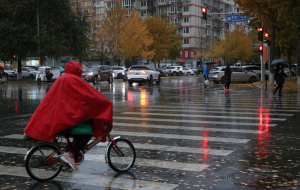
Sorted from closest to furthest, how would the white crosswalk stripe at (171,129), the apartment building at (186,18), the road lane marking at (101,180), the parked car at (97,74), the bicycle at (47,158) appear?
the road lane marking at (101,180)
the bicycle at (47,158)
the white crosswalk stripe at (171,129)
the parked car at (97,74)
the apartment building at (186,18)

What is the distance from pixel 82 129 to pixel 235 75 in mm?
36383

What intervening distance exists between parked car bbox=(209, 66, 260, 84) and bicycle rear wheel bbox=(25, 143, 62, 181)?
34702mm

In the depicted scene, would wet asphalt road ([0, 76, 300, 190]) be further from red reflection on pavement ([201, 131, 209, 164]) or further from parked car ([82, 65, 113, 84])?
parked car ([82, 65, 113, 84])

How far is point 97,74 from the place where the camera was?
42906 millimetres

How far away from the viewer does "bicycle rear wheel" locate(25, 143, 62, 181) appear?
6883 millimetres

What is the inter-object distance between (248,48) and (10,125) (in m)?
80.1

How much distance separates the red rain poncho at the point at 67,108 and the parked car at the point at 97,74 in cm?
3434

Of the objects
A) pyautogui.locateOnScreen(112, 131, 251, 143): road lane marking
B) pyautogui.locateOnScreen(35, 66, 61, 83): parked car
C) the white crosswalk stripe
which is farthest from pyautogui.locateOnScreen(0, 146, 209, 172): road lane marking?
pyautogui.locateOnScreen(35, 66, 61, 83): parked car

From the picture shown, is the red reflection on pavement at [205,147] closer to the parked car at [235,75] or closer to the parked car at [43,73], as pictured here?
the parked car at [235,75]

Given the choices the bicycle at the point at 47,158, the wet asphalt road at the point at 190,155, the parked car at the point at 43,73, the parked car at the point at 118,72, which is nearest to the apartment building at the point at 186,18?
the parked car at the point at 118,72

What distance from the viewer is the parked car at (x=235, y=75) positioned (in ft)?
135

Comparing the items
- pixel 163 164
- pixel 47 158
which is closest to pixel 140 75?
pixel 163 164

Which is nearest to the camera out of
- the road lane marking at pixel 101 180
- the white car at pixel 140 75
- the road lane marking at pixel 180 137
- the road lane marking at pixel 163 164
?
the road lane marking at pixel 101 180

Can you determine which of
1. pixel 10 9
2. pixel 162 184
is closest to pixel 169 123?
pixel 162 184
